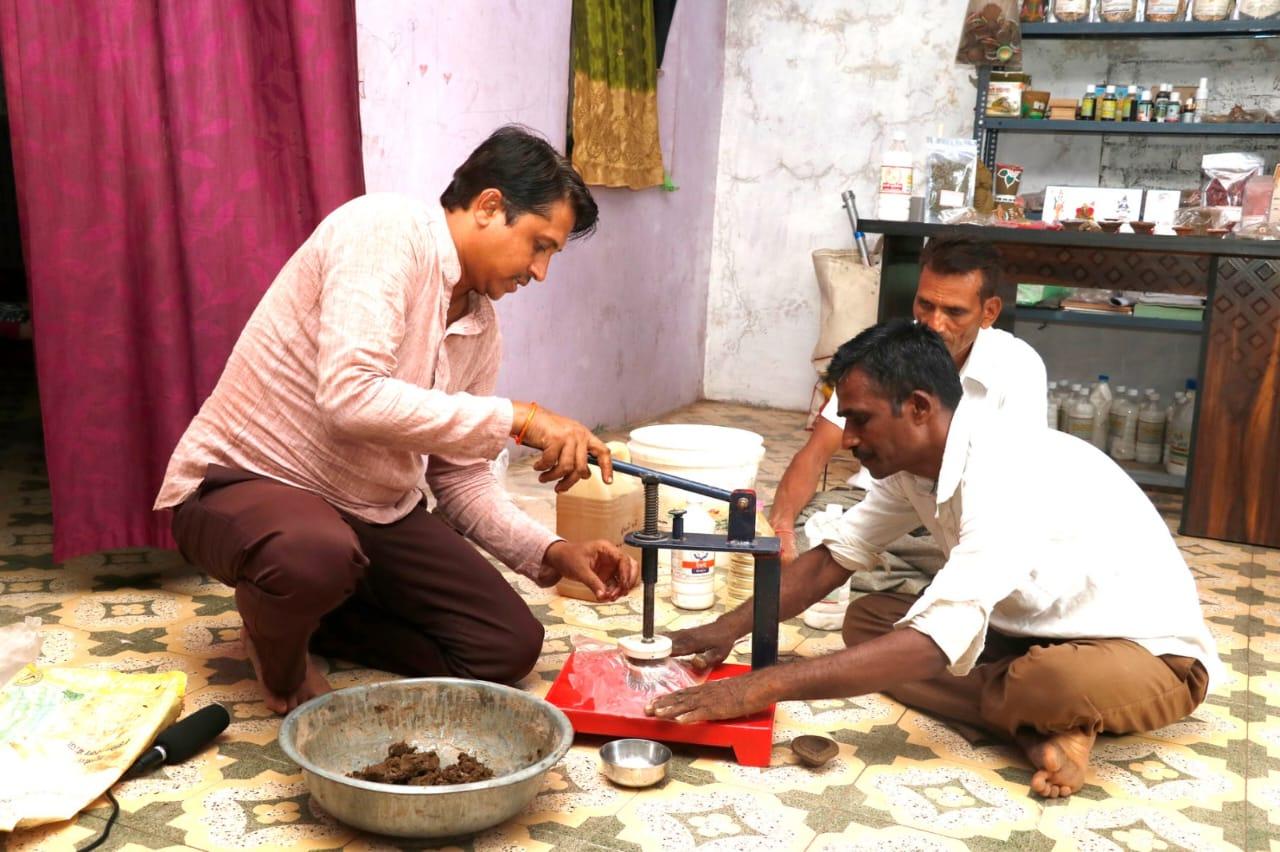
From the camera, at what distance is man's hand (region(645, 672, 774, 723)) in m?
2.04

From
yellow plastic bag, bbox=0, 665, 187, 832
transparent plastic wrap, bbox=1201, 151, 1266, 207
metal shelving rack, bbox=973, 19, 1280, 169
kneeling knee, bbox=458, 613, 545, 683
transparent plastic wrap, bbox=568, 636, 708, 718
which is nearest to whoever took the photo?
yellow plastic bag, bbox=0, 665, 187, 832

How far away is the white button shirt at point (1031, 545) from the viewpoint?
6.51 ft

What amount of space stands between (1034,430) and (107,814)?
1717 millimetres

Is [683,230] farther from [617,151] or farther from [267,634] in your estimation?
[267,634]

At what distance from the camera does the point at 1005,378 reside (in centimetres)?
299

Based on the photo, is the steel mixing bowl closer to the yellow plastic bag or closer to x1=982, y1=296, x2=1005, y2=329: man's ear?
the yellow plastic bag

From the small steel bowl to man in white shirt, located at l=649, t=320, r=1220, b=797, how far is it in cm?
8

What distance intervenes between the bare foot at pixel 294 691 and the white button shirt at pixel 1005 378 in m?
1.37

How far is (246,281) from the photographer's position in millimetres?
2996

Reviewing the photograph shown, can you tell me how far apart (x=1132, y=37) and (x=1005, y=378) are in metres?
2.63

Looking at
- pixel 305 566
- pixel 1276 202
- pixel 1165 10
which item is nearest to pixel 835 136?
pixel 1165 10

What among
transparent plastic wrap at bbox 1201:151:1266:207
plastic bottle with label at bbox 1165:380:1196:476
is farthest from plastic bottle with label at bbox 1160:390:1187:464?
transparent plastic wrap at bbox 1201:151:1266:207

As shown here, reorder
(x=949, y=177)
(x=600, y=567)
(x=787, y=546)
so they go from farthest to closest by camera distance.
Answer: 1. (x=949, y=177)
2. (x=787, y=546)
3. (x=600, y=567)

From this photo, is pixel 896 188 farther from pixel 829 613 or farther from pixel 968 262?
pixel 829 613
